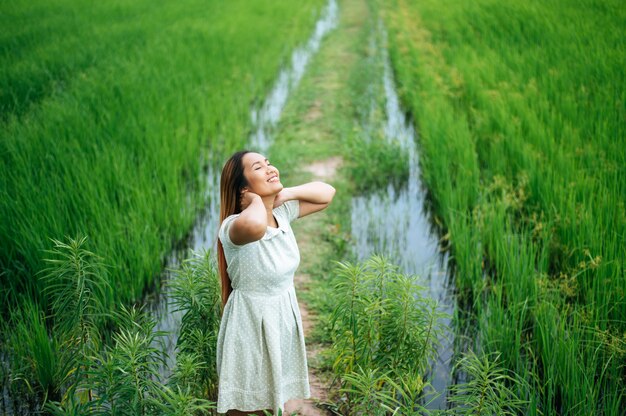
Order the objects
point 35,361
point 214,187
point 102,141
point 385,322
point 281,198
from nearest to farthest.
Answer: point 281,198 < point 385,322 < point 35,361 < point 102,141 < point 214,187

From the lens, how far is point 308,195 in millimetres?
2285

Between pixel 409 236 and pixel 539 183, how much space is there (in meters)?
1.03

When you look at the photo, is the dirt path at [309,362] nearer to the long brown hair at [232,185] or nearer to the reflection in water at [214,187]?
the reflection in water at [214,187]

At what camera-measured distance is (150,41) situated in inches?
340

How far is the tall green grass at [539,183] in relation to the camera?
2.84 meters

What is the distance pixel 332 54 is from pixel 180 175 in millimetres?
5894

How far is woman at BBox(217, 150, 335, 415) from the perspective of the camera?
6.65 ft

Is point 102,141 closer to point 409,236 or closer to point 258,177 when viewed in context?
point 409,236

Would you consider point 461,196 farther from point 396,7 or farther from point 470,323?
point 396,7

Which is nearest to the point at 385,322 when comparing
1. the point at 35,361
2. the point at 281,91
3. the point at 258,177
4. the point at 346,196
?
the point at 258,177

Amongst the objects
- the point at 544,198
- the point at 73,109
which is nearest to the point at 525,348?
the point at 544,198

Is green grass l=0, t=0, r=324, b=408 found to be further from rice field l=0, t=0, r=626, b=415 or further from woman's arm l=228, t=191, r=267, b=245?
woman's arm l=228, t=191, r=267, b=245

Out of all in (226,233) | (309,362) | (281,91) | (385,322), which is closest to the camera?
(226,233)

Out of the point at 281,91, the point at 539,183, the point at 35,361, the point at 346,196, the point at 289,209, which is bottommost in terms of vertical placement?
the point at 346,196
